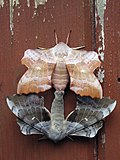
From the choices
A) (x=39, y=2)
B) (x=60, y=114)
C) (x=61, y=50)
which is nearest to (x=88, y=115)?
(x=60, y=114)

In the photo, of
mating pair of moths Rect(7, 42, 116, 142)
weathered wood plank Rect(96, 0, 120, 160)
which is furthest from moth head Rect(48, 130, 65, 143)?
weathered wood plank Rect(96, 0, 120, 160)

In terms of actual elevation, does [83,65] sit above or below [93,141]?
above

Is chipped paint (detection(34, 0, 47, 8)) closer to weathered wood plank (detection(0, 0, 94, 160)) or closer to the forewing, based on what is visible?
weathered wood plank (detection(0, 0, 94, 160))

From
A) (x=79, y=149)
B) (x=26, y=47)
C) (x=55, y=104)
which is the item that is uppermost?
(x=26, y=47)

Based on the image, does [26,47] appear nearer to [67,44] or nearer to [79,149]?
[67,44]

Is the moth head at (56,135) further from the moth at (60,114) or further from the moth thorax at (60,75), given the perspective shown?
the moth thorax at (60,75)

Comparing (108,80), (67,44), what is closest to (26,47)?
(67,44)

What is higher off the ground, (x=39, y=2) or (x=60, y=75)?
(x=39, y=2)

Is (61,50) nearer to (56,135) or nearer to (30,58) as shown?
(30,58)
